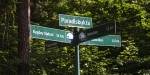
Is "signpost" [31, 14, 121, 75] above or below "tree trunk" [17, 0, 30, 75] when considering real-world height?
above

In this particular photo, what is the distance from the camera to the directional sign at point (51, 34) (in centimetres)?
980

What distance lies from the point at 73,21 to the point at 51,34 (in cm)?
62

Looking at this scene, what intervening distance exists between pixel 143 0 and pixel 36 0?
5683mm

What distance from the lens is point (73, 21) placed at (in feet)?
33.7

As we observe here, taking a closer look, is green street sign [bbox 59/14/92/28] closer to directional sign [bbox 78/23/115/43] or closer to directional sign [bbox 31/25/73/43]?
directional sign [bbox 31/25/73/43]

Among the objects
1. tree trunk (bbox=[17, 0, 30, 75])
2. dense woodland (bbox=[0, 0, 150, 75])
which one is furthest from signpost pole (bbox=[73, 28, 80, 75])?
dense woodland (bbox=[0, 0, 150, 75])

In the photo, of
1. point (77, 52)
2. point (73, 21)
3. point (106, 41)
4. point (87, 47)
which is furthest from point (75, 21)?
point (87, 47)

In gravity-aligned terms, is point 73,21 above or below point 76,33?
above

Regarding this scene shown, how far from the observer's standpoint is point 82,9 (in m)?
22.5

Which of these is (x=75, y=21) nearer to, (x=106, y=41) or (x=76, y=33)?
(x=76, y=33)

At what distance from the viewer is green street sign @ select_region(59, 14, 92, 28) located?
10117 millimetres

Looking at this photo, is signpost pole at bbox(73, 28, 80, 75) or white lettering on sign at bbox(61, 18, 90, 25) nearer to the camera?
signpost pole at bbox(73, 28, 80, 75)

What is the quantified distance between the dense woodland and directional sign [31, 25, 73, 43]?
700 centimetres

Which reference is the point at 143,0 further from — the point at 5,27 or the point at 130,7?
the point at 5,27
